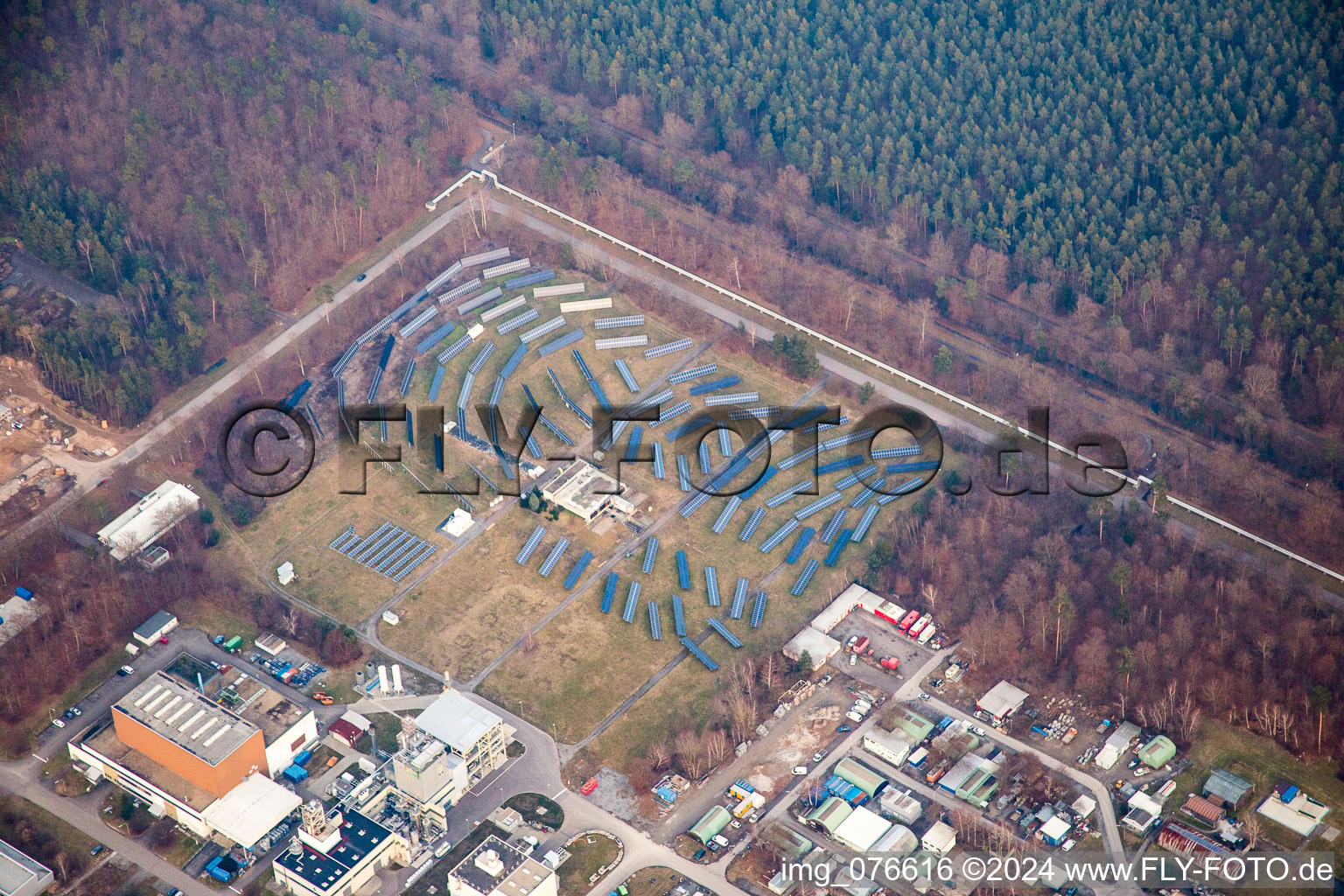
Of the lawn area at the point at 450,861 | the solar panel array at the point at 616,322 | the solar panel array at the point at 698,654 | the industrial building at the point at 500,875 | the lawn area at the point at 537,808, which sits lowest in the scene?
the lawn area at the point at 450,861

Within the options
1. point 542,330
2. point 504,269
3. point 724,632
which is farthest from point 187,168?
point 724,632

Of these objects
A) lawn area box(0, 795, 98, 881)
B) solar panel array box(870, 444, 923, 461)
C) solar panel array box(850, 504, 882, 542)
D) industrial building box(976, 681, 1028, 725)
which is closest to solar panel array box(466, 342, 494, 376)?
solar panel array box(870, 444, 923, 461)

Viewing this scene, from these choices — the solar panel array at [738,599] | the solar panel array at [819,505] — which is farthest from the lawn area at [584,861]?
the solar panel array at [819,505]

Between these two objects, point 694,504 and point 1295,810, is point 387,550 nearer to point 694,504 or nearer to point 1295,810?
point 694,504

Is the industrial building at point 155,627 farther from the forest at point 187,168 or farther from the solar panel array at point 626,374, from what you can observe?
the solar panel array at point 626,374

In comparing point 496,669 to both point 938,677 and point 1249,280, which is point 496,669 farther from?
point 1249,280

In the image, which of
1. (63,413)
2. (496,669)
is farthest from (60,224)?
(496,669)

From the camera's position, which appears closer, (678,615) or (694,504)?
(678,615)
